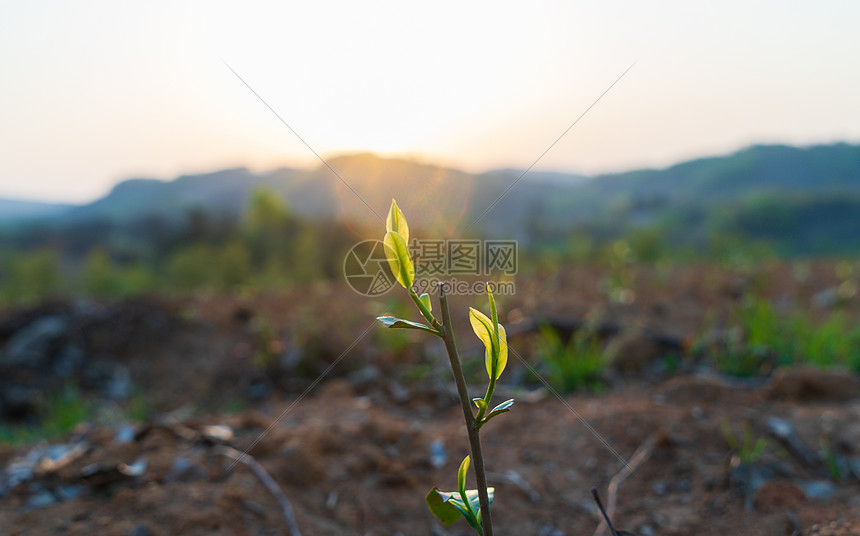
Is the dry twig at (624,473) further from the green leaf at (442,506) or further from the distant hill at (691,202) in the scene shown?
the distant hill at (691,202)

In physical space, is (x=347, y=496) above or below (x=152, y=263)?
above

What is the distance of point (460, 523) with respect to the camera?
1.68m

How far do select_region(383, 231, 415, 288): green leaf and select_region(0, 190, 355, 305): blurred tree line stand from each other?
11573 millimetres

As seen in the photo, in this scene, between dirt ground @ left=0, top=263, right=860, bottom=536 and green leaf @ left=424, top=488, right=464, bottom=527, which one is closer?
green leaf @ left=424, top=488, right=464, bottom=527

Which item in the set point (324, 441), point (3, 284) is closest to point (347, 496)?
point (324, 441)

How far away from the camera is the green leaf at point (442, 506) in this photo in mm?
814

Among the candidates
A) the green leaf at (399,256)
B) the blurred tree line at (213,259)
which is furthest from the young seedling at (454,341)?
the blurred tree line at (213,259)

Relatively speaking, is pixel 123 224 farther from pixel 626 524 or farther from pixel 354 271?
pixel 626 524

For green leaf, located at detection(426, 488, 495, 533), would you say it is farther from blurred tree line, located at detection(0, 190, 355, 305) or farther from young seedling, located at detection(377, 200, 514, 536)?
blurred tree line, located at detection(0, 190, 355, 305)

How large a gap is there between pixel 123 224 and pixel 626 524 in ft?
158

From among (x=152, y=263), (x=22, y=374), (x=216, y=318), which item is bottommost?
(x=152, y=263)

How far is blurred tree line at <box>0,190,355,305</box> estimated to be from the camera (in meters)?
15.8

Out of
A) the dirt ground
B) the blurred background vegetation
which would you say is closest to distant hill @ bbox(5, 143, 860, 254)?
the blurred background vegetation

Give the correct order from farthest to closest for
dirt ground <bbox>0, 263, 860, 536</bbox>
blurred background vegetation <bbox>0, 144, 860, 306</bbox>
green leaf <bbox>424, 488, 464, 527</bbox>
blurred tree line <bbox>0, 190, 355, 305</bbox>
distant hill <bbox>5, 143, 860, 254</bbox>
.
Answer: distant hill <bbox>5, 143, 860, 254</bbox> < blurred tree line <bbox>0, 190, 355, 305</bbox> < blurred background vegetation <bbox>0, 144, 860, 306</bbox> < dirt ground <bbox>0, 263, 860, 536</bbox> < green leaf <bbox>424, 488, 464, 527</bbox>
